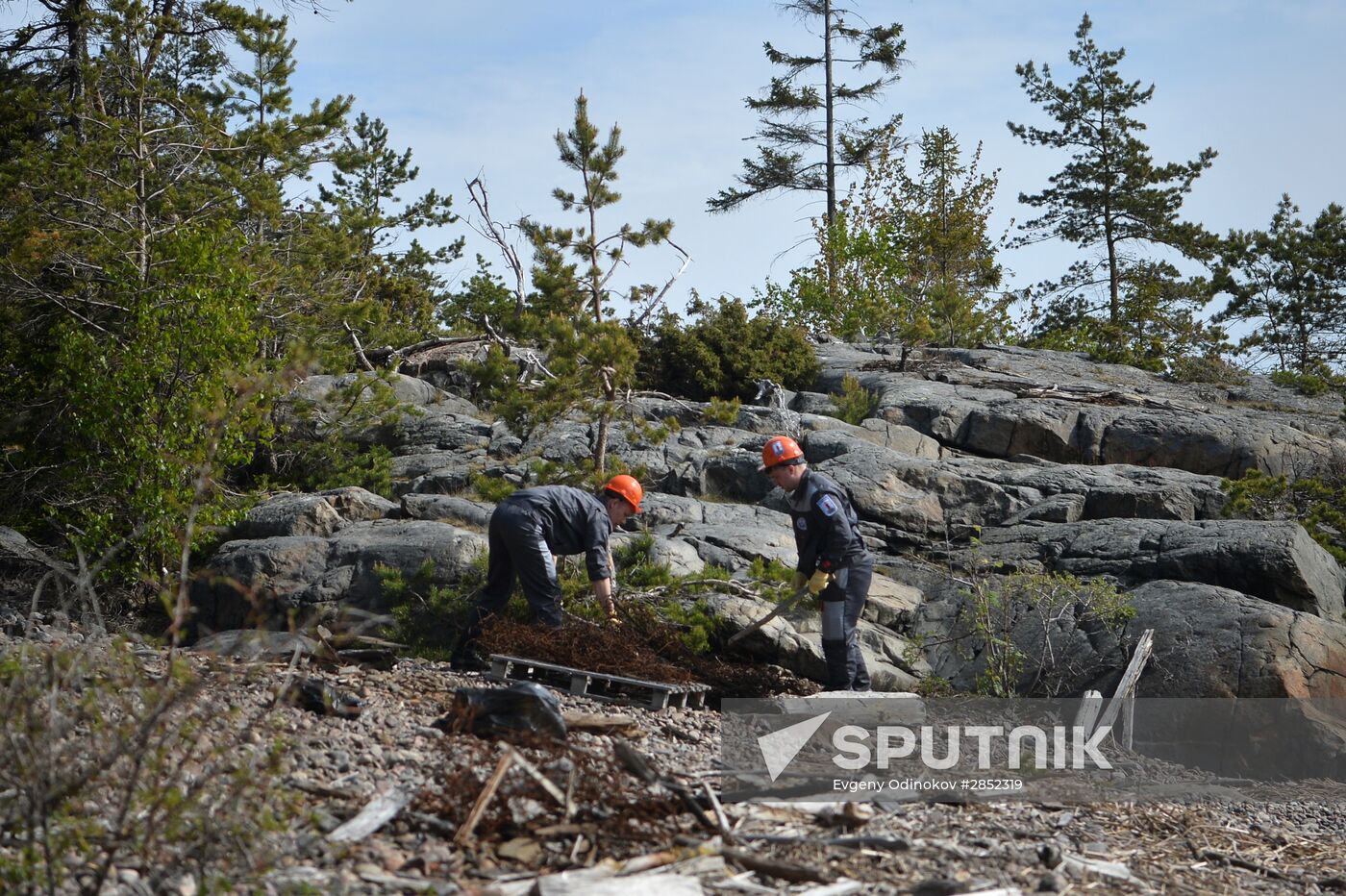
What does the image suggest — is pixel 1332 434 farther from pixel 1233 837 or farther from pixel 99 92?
pixel 99 92

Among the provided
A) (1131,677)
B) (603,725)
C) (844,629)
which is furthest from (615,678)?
(1131,677)

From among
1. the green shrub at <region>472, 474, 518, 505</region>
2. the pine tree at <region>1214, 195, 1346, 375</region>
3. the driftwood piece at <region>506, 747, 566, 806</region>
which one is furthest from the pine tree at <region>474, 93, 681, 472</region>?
the pine tree at <region>1214, 195, 1346, 375</region>


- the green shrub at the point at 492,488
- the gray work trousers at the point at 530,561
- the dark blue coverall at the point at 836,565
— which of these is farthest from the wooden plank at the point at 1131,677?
the green shrub at the point at 492,488

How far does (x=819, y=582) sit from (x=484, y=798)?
15.0 feet

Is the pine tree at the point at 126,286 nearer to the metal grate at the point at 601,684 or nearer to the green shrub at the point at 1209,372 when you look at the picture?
the metal grate at the point at 601,684

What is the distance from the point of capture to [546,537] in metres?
9.42

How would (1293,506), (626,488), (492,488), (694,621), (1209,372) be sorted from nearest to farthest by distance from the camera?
(626,488) → (694,621) → (492,488) → (1293,506) → (1209,372)

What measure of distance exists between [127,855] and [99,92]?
13.2 meters

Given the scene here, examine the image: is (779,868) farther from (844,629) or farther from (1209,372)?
→ (1209,372)

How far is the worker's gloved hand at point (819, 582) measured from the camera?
9102 mm

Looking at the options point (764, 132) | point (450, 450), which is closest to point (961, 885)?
point (450, 450)

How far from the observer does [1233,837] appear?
22.5ft

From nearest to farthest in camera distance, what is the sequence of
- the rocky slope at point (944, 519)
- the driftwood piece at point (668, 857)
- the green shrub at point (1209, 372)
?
the driftwood piece at point (668, 857)
the rocky slope at point (944, 519)
the green shrub at point (1209, 372)

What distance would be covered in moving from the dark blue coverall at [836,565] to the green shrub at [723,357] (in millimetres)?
10442
